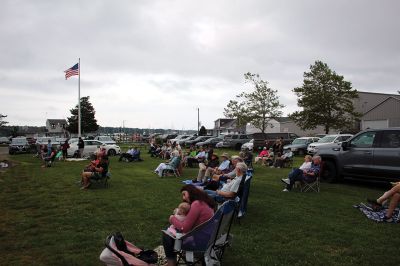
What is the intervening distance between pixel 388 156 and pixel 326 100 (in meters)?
27.7

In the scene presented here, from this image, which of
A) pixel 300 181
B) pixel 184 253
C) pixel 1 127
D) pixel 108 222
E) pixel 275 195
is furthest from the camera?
pixel 1 127

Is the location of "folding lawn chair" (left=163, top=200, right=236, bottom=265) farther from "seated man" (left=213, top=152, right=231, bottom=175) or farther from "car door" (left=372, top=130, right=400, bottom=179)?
"car door" (left=372, top=130, right=400, bottom=179)

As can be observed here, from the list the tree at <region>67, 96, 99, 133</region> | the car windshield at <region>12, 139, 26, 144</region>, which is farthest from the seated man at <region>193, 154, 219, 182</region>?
the tree at <region>67, 96, 99, 133</region>

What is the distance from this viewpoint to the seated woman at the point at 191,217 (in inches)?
170

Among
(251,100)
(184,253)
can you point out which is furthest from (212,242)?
(251,100)

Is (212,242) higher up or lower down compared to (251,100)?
lower down

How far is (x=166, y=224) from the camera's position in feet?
21.8

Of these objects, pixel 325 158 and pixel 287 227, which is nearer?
pixel 287 227

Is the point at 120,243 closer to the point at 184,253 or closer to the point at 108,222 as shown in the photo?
the point at 184,253

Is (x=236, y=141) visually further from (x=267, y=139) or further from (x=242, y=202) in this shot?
(x=242, y=202)

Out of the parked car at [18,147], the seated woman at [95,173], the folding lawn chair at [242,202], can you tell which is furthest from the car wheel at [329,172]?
the parked car at [18,147]

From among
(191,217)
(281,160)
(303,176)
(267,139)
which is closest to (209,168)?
(303,176)

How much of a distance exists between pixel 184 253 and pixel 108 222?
10.0 ft

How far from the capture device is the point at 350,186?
1149 centimetres
